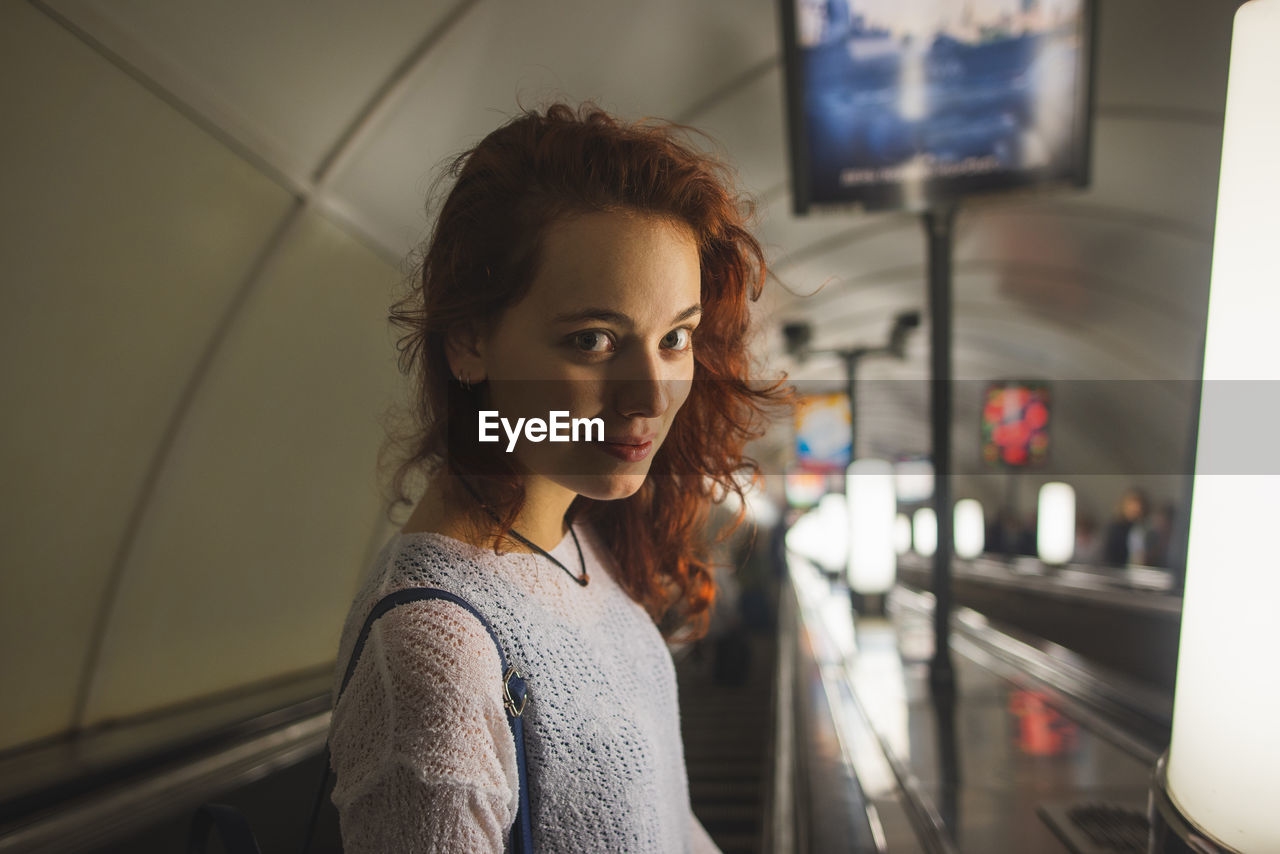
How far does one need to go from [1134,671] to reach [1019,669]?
328cm

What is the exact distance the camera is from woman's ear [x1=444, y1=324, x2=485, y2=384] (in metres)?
1.09

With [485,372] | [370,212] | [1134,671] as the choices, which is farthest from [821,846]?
[1134,671]

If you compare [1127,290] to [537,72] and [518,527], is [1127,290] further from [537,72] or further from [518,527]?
[518,527]

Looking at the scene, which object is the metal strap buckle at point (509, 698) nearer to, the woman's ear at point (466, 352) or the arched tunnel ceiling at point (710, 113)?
the woman's ear at point (466, 352)

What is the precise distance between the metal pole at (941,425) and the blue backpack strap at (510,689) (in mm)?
4322

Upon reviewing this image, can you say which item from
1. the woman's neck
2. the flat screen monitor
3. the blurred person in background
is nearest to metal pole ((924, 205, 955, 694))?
the flat screen monitor

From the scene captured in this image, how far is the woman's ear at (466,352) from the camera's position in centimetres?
109

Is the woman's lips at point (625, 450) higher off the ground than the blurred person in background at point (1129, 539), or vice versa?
the woman's lips at point (625, 450)

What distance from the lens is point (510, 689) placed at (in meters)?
0.97

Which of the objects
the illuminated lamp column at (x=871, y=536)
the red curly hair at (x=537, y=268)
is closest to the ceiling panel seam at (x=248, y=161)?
the red curly hair at (x=537, y=268)

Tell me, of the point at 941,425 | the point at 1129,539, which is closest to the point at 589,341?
the point at 941,425

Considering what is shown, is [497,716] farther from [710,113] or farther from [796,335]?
[796,335]

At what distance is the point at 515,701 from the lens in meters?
0.98

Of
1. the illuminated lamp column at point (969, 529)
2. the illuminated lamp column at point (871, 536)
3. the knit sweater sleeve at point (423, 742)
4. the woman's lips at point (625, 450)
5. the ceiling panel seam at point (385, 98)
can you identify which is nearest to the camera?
the knit sweater sleeve at point (423, 742)
